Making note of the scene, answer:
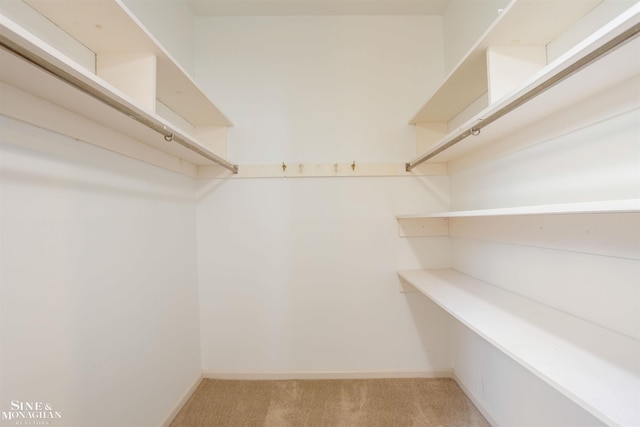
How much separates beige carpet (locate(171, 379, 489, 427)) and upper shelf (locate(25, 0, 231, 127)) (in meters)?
1.90

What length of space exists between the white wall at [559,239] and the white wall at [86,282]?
184 cm

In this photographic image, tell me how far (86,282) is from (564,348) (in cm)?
165

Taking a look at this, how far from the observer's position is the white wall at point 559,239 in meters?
0.78

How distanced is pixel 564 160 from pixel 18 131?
187cm

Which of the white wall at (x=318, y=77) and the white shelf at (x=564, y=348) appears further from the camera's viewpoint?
the white wall at (x=318, y=77)

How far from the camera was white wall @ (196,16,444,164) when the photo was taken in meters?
1.90

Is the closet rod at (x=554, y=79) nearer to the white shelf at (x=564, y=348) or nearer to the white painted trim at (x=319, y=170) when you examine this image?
the white painted trim at (x=319, y=170)

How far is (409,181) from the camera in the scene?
6.21 feet

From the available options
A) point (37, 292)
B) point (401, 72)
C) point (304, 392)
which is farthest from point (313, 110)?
point (304, 392)

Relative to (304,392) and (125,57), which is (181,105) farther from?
(304,392)

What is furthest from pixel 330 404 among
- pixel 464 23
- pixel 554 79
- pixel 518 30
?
pixel 464 23

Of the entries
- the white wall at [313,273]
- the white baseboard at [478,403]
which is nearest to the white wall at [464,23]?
the white wall at [313,273]

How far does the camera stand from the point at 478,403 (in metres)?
1.55

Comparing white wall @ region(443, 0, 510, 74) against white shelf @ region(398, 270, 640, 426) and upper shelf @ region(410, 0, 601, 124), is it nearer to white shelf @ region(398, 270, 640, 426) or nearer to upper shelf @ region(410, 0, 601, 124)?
upper shelf @ region(410, 0, 601, 124)
